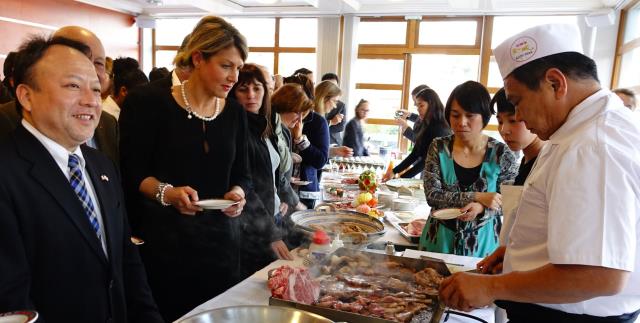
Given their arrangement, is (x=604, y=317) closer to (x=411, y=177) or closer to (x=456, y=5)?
(x=411, y=177)

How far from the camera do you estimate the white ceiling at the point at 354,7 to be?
7.26 m

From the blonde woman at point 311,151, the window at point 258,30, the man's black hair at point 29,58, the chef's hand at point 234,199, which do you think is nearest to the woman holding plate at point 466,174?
the chef's hand at point 234,199

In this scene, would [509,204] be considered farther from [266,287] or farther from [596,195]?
[266,287]

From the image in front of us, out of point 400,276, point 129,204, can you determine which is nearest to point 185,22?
point 129,204

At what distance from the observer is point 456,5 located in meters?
7.51

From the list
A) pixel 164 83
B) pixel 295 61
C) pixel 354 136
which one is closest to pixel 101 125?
pixel 164 83

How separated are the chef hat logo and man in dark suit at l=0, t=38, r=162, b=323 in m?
1.22

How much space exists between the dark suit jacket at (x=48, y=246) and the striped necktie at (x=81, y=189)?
0.03 meters

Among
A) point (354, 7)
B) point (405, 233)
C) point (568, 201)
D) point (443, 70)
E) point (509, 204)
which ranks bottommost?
point (405, 233)

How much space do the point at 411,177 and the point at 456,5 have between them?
4.62 metres

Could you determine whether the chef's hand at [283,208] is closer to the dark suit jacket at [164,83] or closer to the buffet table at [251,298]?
the buffet table at [251,298]

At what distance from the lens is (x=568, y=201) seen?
39.7 inches

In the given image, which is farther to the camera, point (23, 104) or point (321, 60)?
point (321, 60)

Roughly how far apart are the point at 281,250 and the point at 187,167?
1.91 feet
